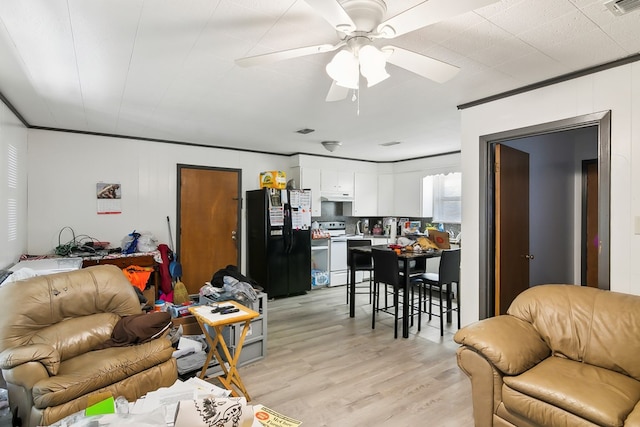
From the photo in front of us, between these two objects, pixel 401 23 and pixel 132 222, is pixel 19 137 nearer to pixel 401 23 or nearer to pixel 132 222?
pixel 132 222

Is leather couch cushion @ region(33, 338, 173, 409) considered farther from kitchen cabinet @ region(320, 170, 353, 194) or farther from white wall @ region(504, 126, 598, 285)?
kitchen cabinet @ region(320, 170, 353, 194)

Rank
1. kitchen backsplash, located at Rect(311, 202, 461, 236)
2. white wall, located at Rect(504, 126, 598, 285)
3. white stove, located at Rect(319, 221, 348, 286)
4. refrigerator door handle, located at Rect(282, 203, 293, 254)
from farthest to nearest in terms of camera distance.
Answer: kitchen backsplash, located at Rect(311, 202, 461, 236) → white stove, located at Rect(319, 221, 348, 286) → refrigerator door handle, located at Rect(282, 203, 293, 254) → white wall, located at Rect(504, 126, 598, 285)

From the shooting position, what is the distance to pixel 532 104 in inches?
111

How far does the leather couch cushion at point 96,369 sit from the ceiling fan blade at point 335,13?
233 centimetres

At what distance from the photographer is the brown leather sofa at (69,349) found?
6.19 feet

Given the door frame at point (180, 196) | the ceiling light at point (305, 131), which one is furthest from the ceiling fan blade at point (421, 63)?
the door frame at point (180, 196)

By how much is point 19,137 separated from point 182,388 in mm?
3621

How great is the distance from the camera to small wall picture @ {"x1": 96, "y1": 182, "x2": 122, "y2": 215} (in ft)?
14.7

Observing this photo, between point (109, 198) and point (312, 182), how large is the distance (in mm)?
3137

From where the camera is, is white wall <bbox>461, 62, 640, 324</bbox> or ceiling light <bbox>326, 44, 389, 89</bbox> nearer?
ceiling light <bbox>326, 44, 389, 89</bbox>

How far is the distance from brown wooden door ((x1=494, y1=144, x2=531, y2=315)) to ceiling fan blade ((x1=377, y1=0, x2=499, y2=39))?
2.18 metres

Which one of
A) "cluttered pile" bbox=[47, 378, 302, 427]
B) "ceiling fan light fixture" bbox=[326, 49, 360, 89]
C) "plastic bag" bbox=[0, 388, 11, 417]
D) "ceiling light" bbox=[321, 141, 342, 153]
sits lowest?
"plastic bag" bbox=[0, 388, 11, 417]

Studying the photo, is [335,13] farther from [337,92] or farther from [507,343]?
[507,343]

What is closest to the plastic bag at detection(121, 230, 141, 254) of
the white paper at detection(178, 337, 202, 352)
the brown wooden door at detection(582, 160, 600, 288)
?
the white paper at detection(178, 337, 202, 352)
